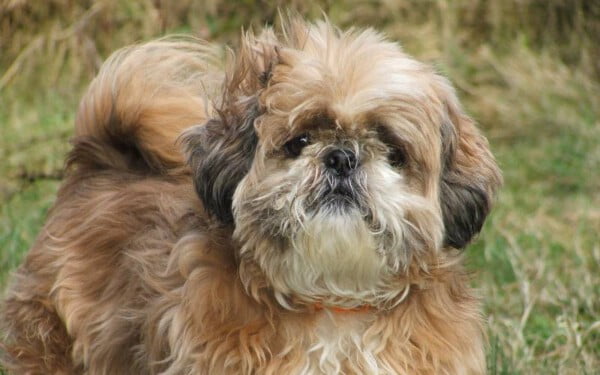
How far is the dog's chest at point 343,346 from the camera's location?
3580 mm

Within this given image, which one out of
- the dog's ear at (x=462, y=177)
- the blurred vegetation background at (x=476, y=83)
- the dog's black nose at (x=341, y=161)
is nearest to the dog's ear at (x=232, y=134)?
the dog's black nose at (x=341, y=161)

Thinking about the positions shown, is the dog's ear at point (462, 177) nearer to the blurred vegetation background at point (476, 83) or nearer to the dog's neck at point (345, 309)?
the dog's neck at point (345, 309)

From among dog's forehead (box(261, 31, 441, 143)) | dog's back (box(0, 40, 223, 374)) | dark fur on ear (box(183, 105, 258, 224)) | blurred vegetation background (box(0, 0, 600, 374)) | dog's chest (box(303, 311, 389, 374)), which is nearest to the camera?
dog's forehead (box(261, 31, 441, 143))

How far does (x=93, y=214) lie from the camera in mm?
4242

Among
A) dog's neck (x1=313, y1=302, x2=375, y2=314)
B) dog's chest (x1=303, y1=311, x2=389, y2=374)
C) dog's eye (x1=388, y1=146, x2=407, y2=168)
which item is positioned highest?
dog's eye (x1=388, y1=146, x2=407, y2=168)

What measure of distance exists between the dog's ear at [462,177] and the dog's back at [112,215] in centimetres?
84

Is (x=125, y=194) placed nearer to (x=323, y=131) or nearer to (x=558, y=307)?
(x=323, y=131)

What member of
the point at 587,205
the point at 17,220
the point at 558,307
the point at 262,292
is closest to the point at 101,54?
the point at 17,220

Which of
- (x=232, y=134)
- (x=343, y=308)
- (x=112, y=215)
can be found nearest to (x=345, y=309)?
(x=343, y=308)

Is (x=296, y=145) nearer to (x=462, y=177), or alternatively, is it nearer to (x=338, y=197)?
(x=338, y=197)

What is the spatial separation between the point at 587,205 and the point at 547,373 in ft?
7.26

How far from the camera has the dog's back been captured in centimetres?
400

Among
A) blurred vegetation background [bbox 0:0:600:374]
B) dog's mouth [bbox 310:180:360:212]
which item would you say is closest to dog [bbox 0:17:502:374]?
dog's mouth [bbox 310:180:360:212]

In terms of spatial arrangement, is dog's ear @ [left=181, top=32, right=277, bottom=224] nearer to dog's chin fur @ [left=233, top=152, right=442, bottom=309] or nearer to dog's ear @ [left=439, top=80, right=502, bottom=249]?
dog's chin fur @ [left=233, top=152, right=442, bottom=309]
